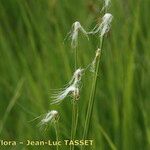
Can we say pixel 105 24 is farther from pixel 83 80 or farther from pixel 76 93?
pixel 83 80

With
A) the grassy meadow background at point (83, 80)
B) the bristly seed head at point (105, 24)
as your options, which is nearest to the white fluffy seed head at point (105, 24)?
the bristly seed head at point (105, 24)

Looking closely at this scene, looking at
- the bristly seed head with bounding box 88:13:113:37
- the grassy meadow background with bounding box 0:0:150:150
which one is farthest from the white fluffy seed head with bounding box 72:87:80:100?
the grassy meadow background with bounding box 0:0:150:150

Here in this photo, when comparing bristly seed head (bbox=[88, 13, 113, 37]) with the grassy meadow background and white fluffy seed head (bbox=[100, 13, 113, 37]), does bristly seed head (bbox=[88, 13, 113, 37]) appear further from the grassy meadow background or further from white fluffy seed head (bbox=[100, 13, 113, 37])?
the grassy meadow background

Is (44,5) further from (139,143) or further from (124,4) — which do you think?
(139,143)

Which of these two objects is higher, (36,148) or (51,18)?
(51,18)

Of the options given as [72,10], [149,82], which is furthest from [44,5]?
[149,82]

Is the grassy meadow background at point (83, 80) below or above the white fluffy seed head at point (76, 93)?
above

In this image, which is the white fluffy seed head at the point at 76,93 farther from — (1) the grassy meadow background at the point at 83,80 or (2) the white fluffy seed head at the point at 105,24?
(1) the grassy meadow background at the point at 83,80

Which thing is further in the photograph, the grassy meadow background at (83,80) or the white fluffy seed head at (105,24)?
the grassy meadow background at (83,80)
